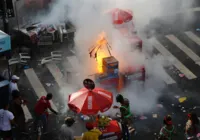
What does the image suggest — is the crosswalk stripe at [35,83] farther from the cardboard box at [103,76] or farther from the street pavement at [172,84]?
the cardboard box at [103,76]

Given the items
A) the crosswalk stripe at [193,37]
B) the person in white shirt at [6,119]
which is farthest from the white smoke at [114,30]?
the person in white shirt at [6,119]

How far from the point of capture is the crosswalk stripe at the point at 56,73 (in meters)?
13.7

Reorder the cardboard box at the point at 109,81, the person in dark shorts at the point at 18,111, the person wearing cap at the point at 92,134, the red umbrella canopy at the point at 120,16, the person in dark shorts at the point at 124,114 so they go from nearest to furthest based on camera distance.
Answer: the person wearing cap at the point at 92,134
the person in dark shorts at the point at 124,114
the person in dark shorts at the point at 18,111
the cardboard box at the point at 109,81
the red umbrella canopy at the point at 120,16

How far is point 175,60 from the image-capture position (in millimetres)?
14992

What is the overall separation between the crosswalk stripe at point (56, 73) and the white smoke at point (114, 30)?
638mm

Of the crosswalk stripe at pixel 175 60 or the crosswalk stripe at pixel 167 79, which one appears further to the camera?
the crosswalk stripe at pixel 175 60

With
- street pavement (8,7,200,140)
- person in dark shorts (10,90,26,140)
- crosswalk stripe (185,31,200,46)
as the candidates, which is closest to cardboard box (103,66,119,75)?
street pavement (8,7,200,140)

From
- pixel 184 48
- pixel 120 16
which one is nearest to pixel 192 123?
pixel 120 16

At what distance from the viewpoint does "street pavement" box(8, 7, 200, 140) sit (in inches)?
456

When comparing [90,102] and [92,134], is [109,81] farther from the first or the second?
[92,134]

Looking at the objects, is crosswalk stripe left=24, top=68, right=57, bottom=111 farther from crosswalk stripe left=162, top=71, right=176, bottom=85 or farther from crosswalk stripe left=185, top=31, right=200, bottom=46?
crosswalk stripe left=185, top=31, right=200, bottom=46

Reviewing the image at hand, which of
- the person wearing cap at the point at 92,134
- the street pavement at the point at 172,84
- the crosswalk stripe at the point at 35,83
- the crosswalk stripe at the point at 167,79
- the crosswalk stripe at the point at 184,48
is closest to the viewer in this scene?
the person wearing cap at the point at 92,134

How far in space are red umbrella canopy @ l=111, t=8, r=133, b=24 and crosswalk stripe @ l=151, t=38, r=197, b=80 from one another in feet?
6.68

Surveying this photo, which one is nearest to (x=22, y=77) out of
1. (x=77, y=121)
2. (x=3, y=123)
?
(x=77, y=121)
